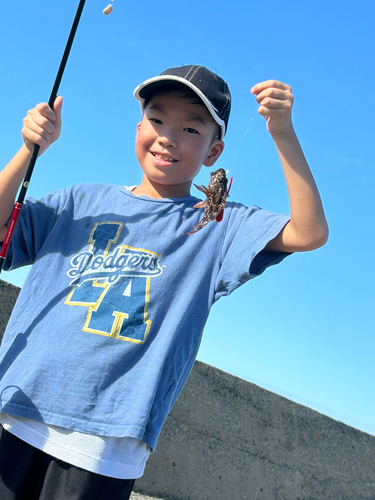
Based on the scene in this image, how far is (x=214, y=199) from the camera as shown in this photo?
242cm

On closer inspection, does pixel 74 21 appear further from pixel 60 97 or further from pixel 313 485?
pixel 313 485

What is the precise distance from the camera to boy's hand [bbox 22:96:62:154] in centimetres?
237

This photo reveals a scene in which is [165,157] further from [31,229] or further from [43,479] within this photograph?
[43,479]

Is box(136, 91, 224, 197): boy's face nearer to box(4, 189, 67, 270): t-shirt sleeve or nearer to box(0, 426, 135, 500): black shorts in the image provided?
box(4, 189, 67, 270): t-shirt sleeve

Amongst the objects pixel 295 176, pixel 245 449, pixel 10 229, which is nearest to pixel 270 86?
pixel 295 176

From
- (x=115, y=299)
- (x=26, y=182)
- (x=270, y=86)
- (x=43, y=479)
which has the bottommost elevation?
(x=43, y=479)

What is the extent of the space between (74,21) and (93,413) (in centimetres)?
184

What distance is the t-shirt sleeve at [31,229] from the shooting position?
8.32ft

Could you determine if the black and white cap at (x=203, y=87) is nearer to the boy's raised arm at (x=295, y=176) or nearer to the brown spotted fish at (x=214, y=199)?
the brown spotted fish at (x=214, y=199)

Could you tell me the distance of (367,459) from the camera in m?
5.35

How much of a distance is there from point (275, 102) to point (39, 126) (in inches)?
41.4

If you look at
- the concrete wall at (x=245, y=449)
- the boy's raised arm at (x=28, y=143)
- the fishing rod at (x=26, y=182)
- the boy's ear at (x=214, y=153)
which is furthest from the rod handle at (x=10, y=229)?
the concrete wall at (x=245, y=449)

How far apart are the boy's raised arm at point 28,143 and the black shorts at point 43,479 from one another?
1003 mm

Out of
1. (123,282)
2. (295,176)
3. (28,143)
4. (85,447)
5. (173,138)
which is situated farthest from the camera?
(173,138)
